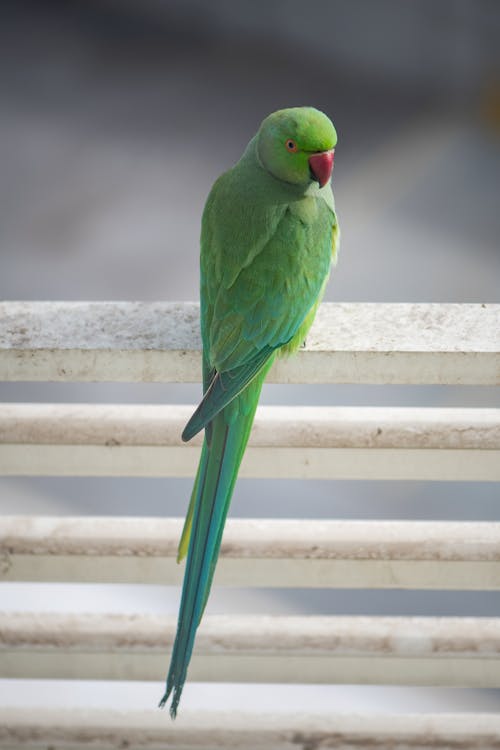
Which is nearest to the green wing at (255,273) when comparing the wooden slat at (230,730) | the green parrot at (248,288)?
the green parrot at (248,288)

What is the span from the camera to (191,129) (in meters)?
3.60

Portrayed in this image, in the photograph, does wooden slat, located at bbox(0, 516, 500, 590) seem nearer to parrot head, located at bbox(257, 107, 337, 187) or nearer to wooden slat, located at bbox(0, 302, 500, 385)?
wooden slat, located at bbox(0, 302, 500, 385)

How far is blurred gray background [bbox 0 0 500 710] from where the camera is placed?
6.40 feet

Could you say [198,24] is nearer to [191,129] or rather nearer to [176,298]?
[191,129]

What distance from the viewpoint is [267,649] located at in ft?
2.77

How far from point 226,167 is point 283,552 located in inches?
108

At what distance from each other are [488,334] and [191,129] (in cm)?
310

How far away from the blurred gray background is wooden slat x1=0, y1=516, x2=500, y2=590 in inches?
35.4

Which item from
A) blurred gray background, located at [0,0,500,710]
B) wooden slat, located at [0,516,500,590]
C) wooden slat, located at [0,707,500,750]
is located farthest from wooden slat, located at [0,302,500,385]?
blurred gray background, located at [0,0,500,710]

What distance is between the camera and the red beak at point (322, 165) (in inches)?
33.5

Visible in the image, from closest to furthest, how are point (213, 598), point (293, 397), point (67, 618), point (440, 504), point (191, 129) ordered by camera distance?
point (67, 618) → point (213, 598) → point (440, 504) → point (293, 397) → point (191, 129)

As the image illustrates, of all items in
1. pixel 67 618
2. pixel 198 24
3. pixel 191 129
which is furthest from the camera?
pixel 198 24

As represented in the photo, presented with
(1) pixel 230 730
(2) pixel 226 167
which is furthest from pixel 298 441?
(2) pixel 226 167

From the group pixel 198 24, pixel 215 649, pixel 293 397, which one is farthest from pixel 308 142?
pixel 198 24
